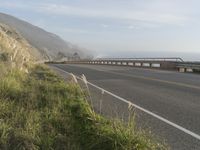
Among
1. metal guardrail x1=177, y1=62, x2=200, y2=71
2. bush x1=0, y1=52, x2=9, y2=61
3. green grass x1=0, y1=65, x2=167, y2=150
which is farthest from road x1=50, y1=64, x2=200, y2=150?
metal guardrail x1=177, y1=62, x2=200, y2=71

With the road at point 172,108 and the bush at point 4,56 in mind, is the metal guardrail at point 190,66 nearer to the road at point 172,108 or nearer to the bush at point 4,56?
the road at point 172,108

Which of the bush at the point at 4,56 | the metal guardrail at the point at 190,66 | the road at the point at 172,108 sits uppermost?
the bush at the point at 4,56

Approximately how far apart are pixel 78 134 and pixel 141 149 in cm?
167

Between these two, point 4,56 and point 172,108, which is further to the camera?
point 4,56

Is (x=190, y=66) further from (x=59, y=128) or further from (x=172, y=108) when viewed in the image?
(x=59, y=128)

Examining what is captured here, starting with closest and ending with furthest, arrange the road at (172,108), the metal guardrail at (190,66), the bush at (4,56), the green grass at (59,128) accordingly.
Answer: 1. the green grass at (59,128)
2. the road at (172,108)
3. the bush at (4,56)
4. the metal guardrail at (190,66)

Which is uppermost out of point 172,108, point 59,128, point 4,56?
point 4,56

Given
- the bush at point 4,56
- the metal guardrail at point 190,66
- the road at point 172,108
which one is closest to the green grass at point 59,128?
the road at point 172,108

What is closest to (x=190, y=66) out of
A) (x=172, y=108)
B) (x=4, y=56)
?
(x=4, y=56)

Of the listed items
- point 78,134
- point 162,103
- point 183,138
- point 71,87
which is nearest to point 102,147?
point 78,134

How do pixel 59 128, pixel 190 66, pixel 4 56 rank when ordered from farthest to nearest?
pixel 190 66
pixel 4 56
pixel 59 128

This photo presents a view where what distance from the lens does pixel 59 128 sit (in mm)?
8242

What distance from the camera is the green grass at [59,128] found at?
6.96 meters

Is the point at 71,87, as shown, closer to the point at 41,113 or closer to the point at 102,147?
the point at 41,113
